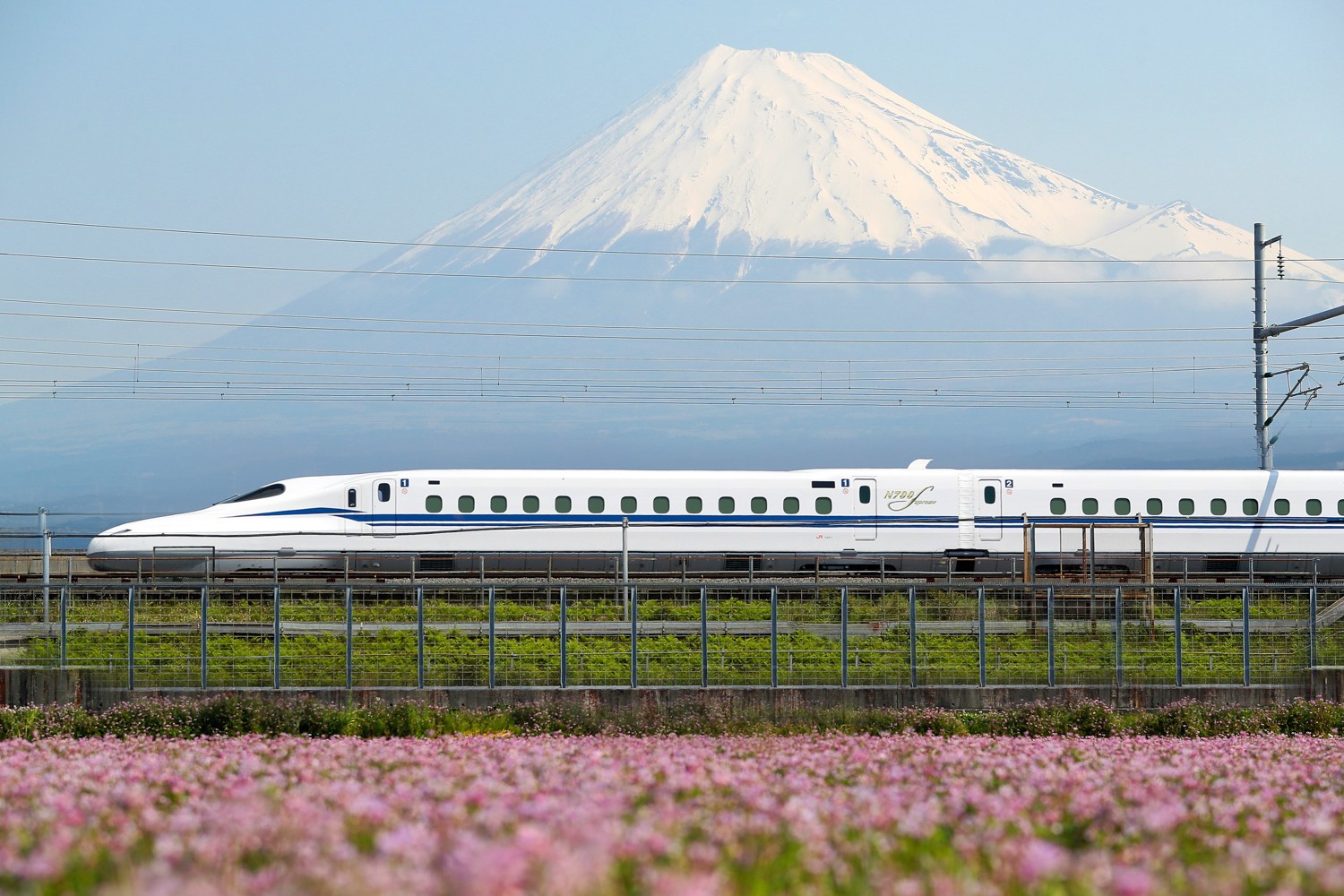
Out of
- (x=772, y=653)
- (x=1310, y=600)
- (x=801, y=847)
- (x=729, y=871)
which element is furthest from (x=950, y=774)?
(x=1310, y=600)

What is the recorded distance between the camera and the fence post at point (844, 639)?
63.4 feet

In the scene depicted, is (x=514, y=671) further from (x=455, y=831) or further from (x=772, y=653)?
(x=455, y=831)

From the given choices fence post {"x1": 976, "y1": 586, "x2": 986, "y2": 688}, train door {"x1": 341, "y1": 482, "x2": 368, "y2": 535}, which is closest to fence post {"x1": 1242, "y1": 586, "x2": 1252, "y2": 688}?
fence post {"x1": 976, "y1": 586, "x2": 986, "y2": 688}

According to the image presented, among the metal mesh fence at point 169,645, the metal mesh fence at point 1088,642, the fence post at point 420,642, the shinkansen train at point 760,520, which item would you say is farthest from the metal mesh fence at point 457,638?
the shinkansen train at point 760,520

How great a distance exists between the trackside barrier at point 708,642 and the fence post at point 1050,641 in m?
0.03

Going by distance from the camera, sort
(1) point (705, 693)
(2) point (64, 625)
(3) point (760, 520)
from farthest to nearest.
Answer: (3) point (760, 520) → (2) point (64, 625) → (1) point (705, 693)

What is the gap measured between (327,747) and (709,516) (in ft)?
100.0

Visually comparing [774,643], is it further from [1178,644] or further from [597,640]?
[1178,644]

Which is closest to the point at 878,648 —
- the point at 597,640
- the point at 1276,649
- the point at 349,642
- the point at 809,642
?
the point at 809,642

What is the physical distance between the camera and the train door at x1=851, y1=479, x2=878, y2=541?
135 ft

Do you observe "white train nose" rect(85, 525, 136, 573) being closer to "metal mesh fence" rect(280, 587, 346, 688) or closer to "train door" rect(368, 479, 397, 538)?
"train door" rect(368, 479, 397, 538)

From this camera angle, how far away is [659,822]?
6.31m

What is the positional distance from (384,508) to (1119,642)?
24.5m

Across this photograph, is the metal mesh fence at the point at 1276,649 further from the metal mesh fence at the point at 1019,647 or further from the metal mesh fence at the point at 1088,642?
the metal mesh fence at the point at 1019,647
